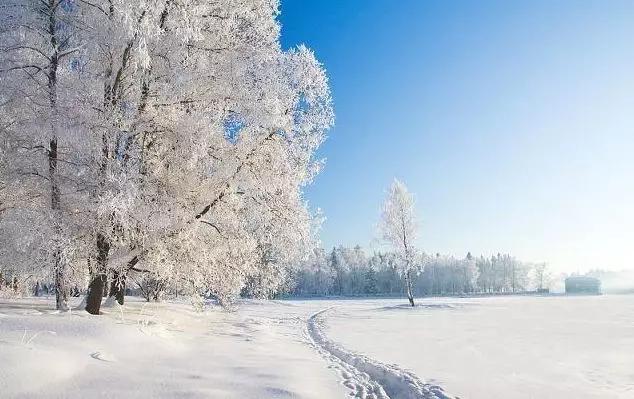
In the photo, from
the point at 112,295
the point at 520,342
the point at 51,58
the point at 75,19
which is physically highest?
the point at 75,19

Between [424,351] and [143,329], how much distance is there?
25.9ft

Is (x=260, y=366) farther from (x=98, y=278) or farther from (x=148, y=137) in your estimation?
(x=148, y=137)

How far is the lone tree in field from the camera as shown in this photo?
49.8m

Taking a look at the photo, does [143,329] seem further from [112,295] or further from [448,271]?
[448,271]

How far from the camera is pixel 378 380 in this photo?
9.41 metres

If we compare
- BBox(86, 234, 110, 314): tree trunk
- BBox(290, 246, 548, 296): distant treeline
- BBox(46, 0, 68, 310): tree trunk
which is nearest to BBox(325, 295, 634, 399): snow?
BBox(86, 234, 110, 314): tree trunk

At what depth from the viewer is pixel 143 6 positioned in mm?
9719

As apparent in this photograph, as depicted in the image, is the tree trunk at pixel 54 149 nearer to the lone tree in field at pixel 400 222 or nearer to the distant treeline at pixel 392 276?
the lone tree in field at pixel 400 222

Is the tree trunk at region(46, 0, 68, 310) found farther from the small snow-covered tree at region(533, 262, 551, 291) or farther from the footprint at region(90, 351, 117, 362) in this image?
the small snow-covered tree at region(533, 262, 551, 291)

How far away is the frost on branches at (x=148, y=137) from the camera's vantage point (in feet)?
34.7

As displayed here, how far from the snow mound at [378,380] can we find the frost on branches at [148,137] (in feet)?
13.8

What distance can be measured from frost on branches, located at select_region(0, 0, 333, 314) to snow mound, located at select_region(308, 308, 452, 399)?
421 centimetres

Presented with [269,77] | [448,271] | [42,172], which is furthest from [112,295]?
[448,271]

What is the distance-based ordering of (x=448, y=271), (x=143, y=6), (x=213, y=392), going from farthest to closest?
(x=448, y=271), (x=143, y=6), (x=213, y=392)
